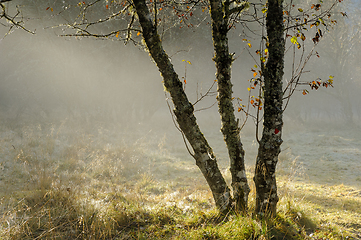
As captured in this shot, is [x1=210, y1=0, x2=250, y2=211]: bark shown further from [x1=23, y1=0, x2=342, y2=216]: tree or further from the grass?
the grass

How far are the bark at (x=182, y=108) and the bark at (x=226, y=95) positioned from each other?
0.75 feet

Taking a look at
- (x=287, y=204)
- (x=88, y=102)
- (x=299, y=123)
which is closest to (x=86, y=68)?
(x=88, y=102)

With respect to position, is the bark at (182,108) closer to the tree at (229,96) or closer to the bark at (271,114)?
the tree at (229,96)

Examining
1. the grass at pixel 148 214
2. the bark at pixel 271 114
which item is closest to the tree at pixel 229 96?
Answer: the bark at pixel 271 114

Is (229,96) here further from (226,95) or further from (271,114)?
(271,114)

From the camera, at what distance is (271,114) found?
3.02 meters

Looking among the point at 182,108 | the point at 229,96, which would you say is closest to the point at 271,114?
the point at 229,96

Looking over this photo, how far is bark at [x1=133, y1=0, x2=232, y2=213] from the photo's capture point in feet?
10.2

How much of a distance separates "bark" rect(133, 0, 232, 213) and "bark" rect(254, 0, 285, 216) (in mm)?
567

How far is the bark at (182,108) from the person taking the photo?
3119mm

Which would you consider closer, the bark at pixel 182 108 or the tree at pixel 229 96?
the tree at pixel 229 96

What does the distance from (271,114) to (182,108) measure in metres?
1.26

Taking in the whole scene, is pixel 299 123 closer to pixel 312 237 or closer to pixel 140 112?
pixel 140 112

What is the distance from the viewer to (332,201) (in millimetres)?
4973
